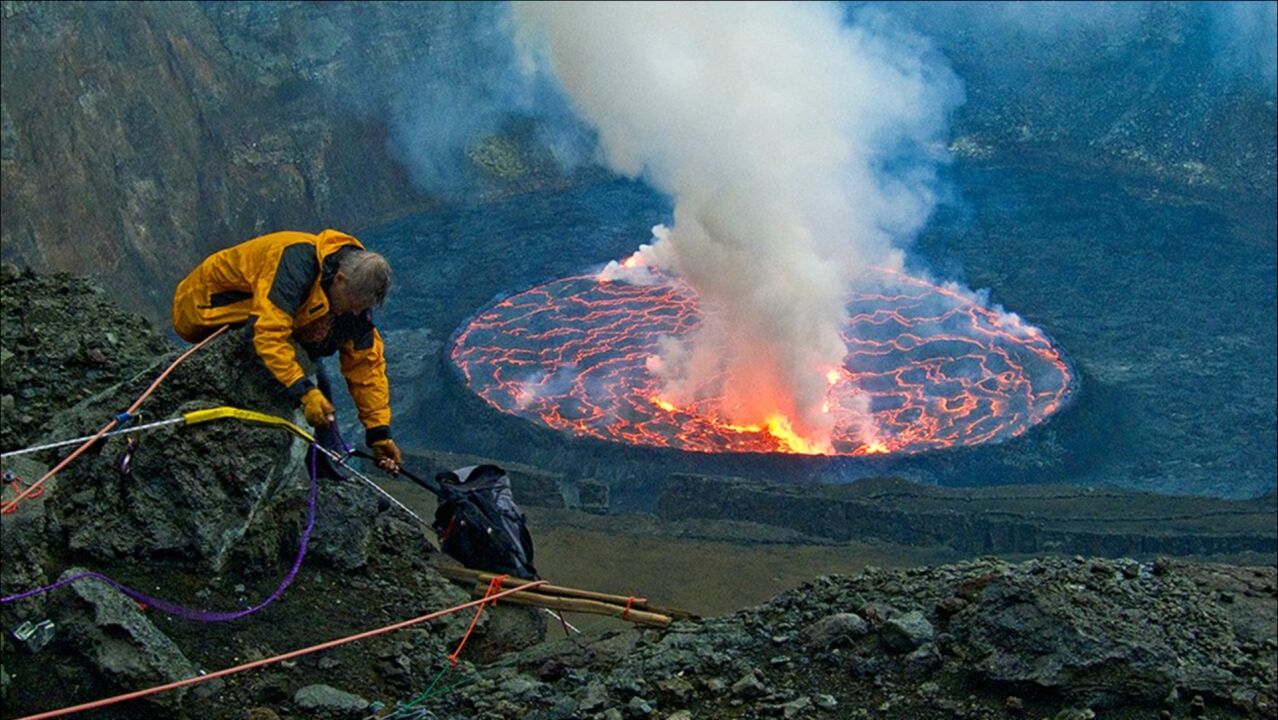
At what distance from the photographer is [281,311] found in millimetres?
5891

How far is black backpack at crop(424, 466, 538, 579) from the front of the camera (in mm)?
6996

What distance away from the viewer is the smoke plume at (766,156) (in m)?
17.7

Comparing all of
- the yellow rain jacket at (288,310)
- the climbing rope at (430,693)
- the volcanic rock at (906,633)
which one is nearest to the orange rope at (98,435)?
the yellow rain jacket at (288,310)

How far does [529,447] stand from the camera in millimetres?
16031

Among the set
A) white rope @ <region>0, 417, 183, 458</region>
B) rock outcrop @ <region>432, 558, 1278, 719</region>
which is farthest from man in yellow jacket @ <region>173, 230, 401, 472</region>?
rock outcrop @ <region>432, 558, 1278, 719</region>

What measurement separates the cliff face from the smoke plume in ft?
15.8

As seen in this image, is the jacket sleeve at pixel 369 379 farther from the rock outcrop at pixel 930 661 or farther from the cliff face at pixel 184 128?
the cliff face at pixel 184 128

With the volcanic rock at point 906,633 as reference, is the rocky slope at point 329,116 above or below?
above

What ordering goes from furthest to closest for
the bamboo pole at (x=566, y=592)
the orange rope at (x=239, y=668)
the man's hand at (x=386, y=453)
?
the bamboo pole at (x=566, y=592)
the man's hand at (x=386, y=453)
the orange rope at (x=239, y=668)

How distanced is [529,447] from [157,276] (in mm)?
8993

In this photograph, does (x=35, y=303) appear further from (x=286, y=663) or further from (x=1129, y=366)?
(x=1129, y=366)

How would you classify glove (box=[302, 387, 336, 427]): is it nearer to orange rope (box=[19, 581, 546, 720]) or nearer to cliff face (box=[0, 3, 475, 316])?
orange rope (box=[19, 581, 546, 720])

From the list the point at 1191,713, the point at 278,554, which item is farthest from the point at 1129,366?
the point at 278,554

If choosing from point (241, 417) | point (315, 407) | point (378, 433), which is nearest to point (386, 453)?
point (378, 433)
